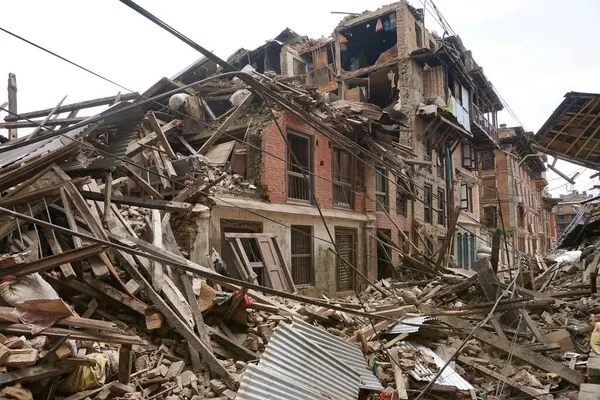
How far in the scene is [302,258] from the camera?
46.2ft

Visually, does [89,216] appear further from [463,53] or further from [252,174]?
[463,53]

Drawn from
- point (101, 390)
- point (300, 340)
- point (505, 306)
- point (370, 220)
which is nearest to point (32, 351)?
point (101, 390)

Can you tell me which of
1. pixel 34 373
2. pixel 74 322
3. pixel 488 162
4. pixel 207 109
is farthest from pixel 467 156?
pixel 34 373

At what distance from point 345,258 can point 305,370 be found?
1092 cm

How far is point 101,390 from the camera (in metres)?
4.93

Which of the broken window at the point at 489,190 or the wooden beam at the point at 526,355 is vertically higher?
the broken window at the point at 489,190

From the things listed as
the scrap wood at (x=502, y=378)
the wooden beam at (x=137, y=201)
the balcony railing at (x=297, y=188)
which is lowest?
the scrap wood at (x=502, y=378)

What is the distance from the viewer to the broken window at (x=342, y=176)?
1583 centimetres

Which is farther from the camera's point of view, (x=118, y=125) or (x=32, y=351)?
(x=118, y=125)

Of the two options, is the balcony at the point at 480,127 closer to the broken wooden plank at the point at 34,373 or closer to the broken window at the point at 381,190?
the broken window at the point at 381,190

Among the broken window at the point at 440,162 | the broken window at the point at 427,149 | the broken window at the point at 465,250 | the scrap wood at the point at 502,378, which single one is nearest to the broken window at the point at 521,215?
the broken window at the point at 465,250

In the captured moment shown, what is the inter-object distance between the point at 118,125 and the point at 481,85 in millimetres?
26703

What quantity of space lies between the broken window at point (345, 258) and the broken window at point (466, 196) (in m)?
13.6

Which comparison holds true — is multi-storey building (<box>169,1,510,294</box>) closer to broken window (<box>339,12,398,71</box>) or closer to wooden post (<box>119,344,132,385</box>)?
broken window (<box>339,12,398,71</box>)
